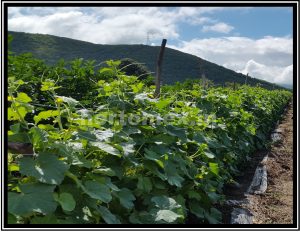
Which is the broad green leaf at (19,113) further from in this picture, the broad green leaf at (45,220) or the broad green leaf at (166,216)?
the broad green leaf at (166,216)

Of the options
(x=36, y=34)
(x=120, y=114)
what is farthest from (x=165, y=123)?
(x=36, y=34)

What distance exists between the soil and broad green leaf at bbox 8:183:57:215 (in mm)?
2611

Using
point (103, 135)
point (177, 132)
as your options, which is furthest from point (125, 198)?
point (177, 132)

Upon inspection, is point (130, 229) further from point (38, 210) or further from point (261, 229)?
point (261, 229)

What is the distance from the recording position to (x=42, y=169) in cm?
198

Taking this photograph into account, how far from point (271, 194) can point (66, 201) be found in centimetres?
413

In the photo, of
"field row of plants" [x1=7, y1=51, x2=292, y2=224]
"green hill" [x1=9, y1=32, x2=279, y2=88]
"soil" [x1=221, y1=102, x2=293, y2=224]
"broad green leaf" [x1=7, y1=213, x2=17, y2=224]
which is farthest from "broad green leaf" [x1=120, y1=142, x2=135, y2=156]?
"green hill" [x1=9, y1=32, x2=279, y2=88]

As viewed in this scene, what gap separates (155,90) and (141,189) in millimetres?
1883

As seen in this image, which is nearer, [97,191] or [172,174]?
[97,191]

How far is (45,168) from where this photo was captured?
1986 mm

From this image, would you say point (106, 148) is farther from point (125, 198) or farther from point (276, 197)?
point (276, 197)

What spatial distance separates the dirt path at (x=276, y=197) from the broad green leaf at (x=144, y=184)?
184 centimetres

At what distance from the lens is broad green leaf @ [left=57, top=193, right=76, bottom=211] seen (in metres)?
1.94

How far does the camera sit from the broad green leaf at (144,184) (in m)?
2.76
